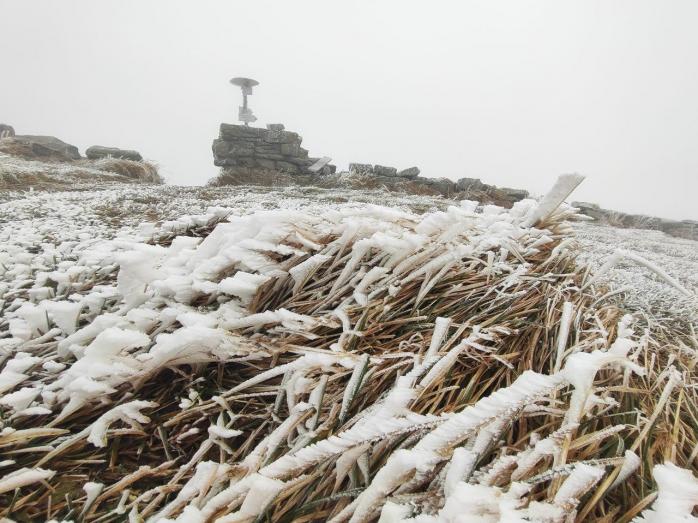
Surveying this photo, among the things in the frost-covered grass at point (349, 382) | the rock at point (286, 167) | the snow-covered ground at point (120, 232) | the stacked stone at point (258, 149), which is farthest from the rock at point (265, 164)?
the frost-covered grass at point (349, 382)

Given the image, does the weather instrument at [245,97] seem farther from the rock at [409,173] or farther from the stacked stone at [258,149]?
the rock at [409,173]

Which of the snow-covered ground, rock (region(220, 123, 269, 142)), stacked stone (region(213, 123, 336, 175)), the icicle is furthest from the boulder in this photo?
the icicle

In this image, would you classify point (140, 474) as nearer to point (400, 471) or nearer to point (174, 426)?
point (174, 426)

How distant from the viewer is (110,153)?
38.1 ft

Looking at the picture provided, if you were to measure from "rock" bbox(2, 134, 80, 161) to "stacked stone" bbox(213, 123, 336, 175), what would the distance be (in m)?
4.20

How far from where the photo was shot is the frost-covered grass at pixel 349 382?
0.50 meters

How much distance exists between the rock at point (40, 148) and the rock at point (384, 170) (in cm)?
849

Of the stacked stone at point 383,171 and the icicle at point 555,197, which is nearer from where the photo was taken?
the icicle at point 555,197

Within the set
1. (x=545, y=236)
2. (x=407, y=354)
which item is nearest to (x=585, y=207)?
(x=545, y=236)

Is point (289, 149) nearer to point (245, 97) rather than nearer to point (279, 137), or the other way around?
point (279, 137)

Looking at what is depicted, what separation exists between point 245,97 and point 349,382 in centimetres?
1286

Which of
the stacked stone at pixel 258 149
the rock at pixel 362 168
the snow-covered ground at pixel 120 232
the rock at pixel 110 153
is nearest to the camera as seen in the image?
the snow-covered ground at pixel 120 232

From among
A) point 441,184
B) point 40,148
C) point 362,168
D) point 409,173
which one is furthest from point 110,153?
point 441,184

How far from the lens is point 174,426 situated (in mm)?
726
